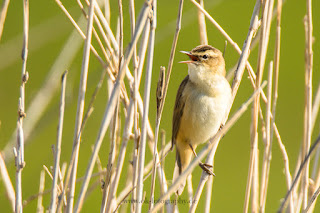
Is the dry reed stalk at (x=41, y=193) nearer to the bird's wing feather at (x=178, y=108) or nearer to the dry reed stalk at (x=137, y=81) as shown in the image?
the dry reed stalk at (x=137, y=81)

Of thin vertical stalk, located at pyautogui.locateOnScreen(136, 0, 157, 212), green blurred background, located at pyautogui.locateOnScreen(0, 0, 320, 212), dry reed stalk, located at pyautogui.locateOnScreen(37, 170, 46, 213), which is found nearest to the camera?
thin vertical stalk, located at pyautogui.locateOnScreen(136, 0, 157, 212)

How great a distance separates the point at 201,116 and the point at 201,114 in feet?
0.05

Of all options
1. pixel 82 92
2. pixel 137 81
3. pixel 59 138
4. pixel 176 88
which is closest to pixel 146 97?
pixel 137 81

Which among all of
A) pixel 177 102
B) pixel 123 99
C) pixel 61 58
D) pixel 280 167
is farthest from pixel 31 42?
pixel 280 167

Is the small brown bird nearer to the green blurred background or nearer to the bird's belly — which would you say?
the bird's belly

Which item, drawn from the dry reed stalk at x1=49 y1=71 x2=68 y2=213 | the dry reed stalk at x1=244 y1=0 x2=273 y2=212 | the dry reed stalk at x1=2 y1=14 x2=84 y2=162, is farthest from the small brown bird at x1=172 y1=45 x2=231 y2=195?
the dry reed stalk at x1=49 y1=71 x2=68 y2=213

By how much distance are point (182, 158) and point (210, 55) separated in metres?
0.71

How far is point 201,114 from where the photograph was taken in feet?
10.5

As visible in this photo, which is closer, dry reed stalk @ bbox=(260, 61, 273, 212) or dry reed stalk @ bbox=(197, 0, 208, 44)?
dry reed stalk @ bbox=(260, 61, 273, 212)

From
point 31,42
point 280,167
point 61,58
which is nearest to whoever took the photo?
point 61,58

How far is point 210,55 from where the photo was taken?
3156mm

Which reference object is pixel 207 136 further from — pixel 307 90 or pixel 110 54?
pixel 110 54

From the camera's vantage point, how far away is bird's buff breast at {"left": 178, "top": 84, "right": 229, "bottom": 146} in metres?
3.17

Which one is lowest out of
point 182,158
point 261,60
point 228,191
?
point 228,191
